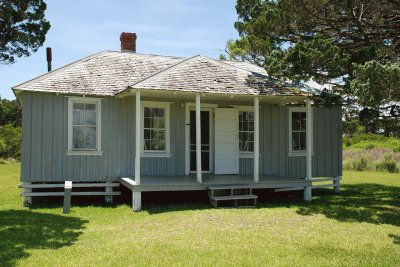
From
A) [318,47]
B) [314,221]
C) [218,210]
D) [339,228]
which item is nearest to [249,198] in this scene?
[218,210]

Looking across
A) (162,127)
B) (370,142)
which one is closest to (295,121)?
(162,127)

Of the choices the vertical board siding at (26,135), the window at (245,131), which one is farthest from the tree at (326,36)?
the vertical board siding at (26,135)

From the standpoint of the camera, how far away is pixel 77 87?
13.1m

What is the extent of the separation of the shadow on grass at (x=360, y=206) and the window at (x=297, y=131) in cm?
176

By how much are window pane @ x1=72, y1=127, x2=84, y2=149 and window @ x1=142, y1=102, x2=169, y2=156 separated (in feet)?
6.15

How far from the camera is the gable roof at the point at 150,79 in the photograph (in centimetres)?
1209

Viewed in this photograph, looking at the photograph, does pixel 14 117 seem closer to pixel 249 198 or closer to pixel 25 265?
pixel 249 198

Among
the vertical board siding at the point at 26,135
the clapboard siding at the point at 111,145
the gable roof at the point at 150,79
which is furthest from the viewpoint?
the clapboard siding at the point at 111,145

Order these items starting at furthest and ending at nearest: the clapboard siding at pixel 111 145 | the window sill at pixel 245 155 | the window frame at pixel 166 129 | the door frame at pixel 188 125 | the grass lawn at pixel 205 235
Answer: the window sill at pixel 245 155 → the door frame at pixel 188 125 → the window frame at pixel 166 129 → the clapboard siding at pixel 111 145 → the grass lawn at pixel 205 235

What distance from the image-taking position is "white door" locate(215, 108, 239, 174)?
14.2 meters

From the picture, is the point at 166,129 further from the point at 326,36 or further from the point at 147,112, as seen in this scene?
the point at 326,36

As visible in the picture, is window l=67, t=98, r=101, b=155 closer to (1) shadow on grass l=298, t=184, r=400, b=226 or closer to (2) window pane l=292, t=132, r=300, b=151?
(1) shadow on grass l=298, t=184, r=400, b=226

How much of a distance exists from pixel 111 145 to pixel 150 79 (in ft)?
9.17

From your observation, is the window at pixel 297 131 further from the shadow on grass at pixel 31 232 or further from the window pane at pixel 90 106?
the shadow on grass at pixel 31 232
